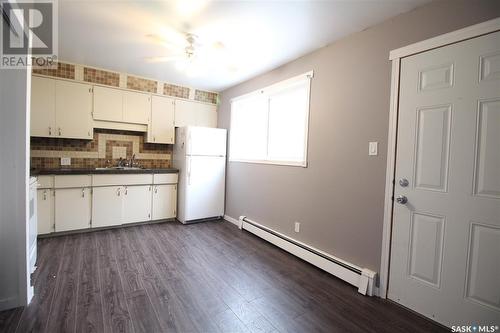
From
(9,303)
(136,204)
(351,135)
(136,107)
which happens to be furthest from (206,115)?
(9,303)

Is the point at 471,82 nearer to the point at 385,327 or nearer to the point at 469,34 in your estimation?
the point at 469,34

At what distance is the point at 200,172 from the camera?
12.8 feet

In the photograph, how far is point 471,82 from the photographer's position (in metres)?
1.57

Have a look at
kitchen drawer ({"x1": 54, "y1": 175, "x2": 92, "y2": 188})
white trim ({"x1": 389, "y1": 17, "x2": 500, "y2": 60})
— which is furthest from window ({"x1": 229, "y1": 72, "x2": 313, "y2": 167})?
kitchen drawer ({"x1": 54, "y1": 175, "x2": 92, "y2": 188})

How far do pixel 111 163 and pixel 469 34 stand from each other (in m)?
4.48

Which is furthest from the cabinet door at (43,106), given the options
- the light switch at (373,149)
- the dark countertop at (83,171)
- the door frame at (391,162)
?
the door frame at (391,162)

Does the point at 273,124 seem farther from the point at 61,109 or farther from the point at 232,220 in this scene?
the point at 61,109

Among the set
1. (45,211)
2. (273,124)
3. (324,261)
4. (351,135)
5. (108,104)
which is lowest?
(324,261)

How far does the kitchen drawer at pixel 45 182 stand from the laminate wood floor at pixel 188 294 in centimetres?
70

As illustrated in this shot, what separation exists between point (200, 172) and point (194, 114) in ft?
3.82

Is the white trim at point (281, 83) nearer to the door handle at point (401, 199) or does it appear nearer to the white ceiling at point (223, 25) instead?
the white ceiling at point (223, 25)

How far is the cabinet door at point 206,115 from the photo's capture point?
173 inches

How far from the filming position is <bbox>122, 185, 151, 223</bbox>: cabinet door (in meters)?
3.56

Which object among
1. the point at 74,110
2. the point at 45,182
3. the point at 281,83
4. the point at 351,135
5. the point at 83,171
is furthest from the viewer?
the point at 74,110
